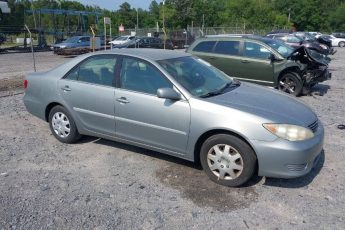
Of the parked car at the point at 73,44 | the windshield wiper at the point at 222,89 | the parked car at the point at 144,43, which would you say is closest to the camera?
the windshield wiper at the point at 222,89

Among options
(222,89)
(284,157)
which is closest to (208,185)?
(284,157)

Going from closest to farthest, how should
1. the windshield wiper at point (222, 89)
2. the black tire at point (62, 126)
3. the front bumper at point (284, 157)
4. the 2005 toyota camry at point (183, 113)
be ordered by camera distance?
the front bumper at point (284, 157) → the 2005 toyota camry at point (183, 113) → the windshield wiper at point (222, 89) → the black tire at point (62, 126)

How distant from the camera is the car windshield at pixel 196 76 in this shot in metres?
4.65

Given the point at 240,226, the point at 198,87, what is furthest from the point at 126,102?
the point at 240,226

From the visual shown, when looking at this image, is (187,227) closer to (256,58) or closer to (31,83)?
(31,83)

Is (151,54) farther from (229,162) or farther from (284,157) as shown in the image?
(284,157)

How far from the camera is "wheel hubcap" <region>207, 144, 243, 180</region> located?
13.8 feet

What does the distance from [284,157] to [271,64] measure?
603 centimetres

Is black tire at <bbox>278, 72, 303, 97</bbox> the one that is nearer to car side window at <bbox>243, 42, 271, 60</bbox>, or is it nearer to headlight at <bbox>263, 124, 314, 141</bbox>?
car side window at <bbox>243, 42, 271, 60</bbox>

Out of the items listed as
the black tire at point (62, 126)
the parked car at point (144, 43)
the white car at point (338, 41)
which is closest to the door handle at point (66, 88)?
the black tire at point (62, 126)

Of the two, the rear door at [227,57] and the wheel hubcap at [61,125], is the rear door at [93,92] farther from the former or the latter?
the rear door at [227,57]

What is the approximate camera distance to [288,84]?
9719mm

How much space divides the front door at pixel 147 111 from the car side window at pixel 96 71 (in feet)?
0.71

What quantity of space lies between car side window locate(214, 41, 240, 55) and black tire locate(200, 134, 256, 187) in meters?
6.25
